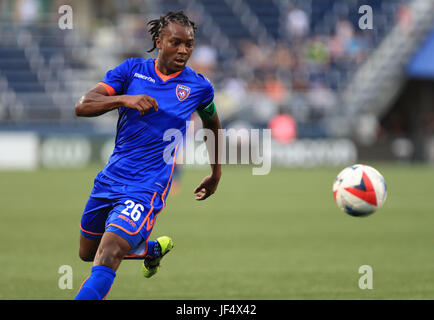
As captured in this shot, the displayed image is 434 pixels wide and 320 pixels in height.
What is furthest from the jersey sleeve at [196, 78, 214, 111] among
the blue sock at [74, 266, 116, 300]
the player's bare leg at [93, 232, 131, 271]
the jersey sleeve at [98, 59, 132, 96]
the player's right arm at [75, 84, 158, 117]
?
the blue sock at [74, 266, 116, 300]

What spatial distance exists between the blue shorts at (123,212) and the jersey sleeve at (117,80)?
621mm

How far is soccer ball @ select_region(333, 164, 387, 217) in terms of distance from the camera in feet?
22.8

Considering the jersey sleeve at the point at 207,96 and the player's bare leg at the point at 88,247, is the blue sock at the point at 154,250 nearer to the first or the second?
the player's bare leg at the point at 88,247

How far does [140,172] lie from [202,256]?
4327 millimetres

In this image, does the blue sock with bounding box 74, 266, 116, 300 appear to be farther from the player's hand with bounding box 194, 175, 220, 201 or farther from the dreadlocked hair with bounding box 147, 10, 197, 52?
the dreadlocked hair with bounding box 147, 10, 197, 52

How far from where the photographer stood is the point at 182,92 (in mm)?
5848

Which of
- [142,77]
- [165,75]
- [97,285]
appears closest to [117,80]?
[142,77]

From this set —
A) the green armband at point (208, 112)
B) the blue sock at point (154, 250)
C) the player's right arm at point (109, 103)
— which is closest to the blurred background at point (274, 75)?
the blue sock at point (154, 250)

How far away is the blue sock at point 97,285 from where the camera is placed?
4.90 meters

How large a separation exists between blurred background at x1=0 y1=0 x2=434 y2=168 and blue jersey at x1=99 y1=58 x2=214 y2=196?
21662 millimetres

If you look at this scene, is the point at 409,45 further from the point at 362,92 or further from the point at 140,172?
the point at 140,172

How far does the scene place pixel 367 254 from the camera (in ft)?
32.1

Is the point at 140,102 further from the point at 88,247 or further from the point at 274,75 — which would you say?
the point at 274,75
